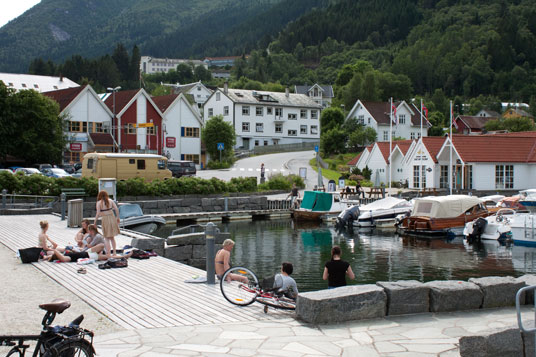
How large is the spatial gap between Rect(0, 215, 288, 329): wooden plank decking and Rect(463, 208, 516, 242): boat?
78.4ft

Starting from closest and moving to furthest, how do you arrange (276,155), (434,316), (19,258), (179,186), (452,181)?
(434,316)
(19,258)
(179,186)
(452,181)
(276,155)

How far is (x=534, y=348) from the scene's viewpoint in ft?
26.2

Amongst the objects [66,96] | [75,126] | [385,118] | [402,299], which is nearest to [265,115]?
[385,118]

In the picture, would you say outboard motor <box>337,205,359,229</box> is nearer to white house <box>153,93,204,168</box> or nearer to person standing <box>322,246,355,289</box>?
person standing <box>322,246,355,289</box>

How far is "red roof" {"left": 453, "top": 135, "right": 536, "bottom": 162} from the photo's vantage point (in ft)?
184

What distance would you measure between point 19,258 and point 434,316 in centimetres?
1308

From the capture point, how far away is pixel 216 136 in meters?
75.9

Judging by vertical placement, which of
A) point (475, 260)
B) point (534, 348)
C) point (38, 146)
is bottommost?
point (475, 260)

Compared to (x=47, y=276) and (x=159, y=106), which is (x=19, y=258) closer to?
(x=47, y=276)

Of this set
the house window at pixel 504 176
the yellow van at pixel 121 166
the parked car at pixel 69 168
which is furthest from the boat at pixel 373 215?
the parked car at pixel 69 168

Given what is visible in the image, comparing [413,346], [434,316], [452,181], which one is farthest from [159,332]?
[452,181]

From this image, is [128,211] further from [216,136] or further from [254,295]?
[216,136]

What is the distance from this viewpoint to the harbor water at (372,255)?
24.4 m

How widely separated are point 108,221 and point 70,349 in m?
11.1
